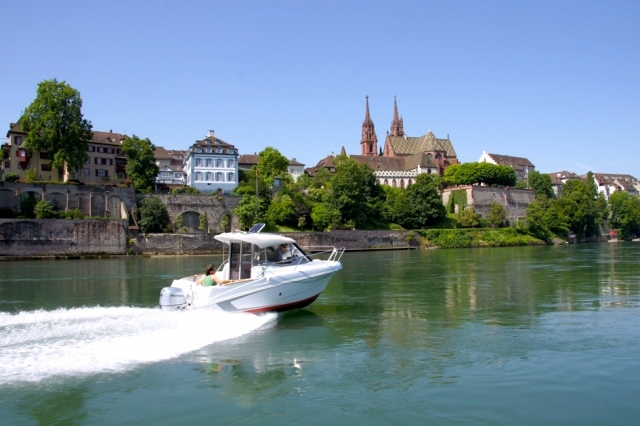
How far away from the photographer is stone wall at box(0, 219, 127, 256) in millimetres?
60719

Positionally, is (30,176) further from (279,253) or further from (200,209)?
(279,253)

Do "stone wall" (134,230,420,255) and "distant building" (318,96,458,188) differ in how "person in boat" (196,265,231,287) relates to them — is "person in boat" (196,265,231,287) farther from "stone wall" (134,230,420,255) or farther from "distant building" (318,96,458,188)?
"distant building" (318,96,458,188)

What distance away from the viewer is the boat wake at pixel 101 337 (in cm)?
1300

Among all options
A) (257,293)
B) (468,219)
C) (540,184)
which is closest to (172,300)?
(257,293)

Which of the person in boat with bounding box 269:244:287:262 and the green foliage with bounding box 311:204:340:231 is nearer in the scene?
the person in boat with bounding box 269:244:287:262

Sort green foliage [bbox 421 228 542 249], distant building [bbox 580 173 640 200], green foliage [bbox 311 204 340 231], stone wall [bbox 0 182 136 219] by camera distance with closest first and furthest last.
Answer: stone wall [bbox 0 182 136 219], green foliage [bbox 311 204 340 231], green foliage [bbox 421 228 542 249], distant building [bbox 580 173 640 200]

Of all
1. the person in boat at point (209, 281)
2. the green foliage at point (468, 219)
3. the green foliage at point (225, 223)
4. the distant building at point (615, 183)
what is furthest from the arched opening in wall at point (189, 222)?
the distant building at point (615, 183)

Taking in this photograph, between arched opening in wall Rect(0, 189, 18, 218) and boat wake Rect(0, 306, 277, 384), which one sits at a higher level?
arched opening in wall Rect(0, 189, 18, 218)

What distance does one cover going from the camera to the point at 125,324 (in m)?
16.9

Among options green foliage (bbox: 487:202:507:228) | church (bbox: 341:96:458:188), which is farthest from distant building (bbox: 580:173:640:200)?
green foliage (bbox: 487:202:507:228)

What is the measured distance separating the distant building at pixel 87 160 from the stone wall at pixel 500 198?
60220 mm

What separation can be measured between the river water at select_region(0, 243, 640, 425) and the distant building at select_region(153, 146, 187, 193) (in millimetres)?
68732

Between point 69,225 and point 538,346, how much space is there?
60.1 metres

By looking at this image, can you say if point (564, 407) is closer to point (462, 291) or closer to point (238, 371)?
point (238, 371)
